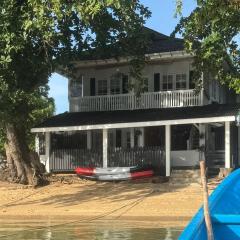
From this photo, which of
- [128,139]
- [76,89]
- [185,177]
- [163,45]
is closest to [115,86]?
[76,89]

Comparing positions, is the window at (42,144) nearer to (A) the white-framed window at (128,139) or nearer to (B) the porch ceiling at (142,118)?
(B) the porch ceiling at (142,118)

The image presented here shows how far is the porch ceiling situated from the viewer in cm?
2555

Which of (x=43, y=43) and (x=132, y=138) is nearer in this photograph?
(x=43, y=43)

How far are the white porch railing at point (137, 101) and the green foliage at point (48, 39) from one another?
4088 mm

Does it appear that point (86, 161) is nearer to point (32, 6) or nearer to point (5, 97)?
point (5, 97)

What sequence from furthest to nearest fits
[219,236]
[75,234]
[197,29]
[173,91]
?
[173,91] → [197,29] → [75,234] → [219,236]

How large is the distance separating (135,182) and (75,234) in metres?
11.3

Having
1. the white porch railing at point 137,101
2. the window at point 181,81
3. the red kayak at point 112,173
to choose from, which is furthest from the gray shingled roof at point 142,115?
the red kayak at point 112,173

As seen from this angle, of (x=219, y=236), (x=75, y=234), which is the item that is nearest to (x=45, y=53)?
(x=75, y=234)

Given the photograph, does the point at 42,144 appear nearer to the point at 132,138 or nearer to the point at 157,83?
the point at 132,138

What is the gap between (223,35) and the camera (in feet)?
54.3

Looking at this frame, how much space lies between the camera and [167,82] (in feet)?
97.8

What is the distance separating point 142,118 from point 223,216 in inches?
780

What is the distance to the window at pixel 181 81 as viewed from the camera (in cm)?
2923
